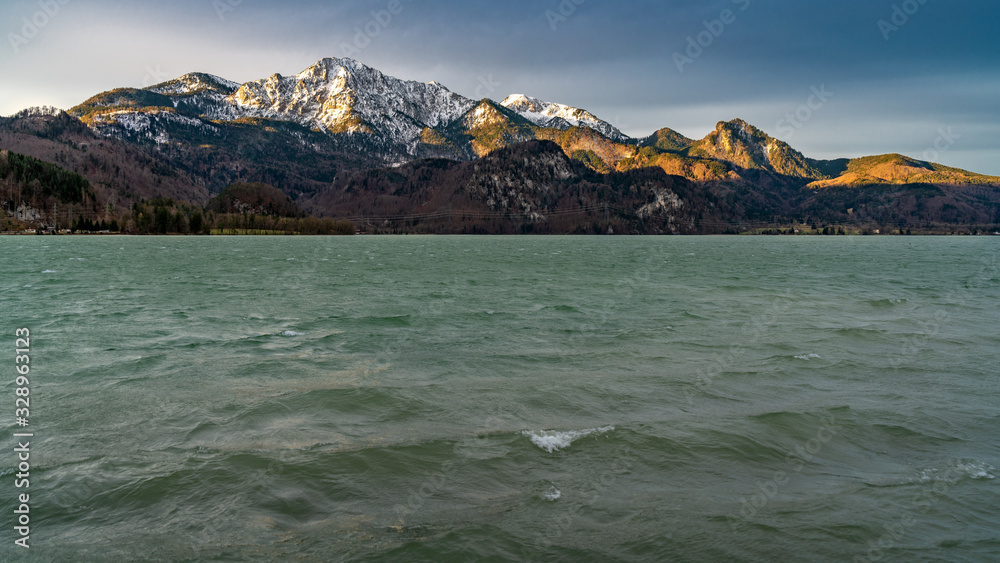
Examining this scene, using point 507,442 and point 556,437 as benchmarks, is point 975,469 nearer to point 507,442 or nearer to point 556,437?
point 556,437

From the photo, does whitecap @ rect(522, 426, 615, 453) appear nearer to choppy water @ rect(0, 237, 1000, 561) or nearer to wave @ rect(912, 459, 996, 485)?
choppy water @ rect(0, 237, 1000, 561)

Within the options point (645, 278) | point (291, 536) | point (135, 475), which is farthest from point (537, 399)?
point (645, 278)

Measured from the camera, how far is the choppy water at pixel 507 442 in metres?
9.94

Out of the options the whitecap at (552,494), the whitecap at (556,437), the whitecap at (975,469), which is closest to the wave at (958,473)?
the whitecap at (975,469)

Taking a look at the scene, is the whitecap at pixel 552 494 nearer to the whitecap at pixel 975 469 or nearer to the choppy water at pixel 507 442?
the choppy water at pixel 507 442

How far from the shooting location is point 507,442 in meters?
14.4

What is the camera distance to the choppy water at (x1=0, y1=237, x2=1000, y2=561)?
32.6 feet

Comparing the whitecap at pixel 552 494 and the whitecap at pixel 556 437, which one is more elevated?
the whitecap at pixel 556 437

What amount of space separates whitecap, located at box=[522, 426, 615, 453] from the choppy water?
8cm

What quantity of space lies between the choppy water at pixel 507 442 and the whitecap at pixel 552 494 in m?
0.06

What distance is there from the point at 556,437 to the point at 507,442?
135 cm

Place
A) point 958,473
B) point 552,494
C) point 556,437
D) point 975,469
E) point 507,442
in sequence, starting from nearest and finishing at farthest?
point 552,494
point 958,473
point 975,469
point 507,442
point 556,437

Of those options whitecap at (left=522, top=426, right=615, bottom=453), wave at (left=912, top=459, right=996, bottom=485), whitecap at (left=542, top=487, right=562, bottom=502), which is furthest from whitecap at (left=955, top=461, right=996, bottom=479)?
whitecap at (left=542, top=487, right=562, bottom=502)

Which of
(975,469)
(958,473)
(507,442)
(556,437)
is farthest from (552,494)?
(975,469)
